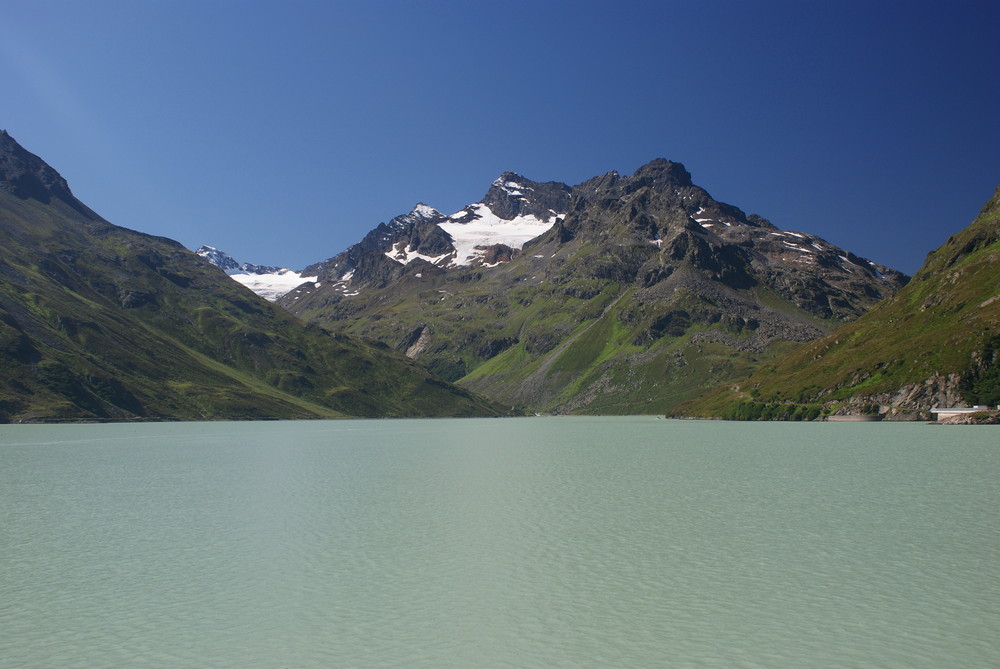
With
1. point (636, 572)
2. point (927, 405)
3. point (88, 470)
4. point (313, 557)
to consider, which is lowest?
point (88, 470)

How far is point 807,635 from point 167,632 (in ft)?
76.7

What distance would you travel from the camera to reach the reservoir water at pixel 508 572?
2338 cm

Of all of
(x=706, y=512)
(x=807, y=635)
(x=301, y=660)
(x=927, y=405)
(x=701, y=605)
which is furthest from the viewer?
(x=927, y=405)

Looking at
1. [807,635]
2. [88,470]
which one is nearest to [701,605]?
[807,635]

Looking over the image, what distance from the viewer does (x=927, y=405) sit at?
17875cm

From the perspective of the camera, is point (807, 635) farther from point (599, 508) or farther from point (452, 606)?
point (599, 508)

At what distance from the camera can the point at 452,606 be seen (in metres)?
28.2

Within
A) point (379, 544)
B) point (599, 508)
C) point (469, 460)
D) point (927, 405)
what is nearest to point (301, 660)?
point (379, 544)

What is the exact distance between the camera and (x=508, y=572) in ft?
111

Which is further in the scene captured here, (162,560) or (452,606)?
(162,560)

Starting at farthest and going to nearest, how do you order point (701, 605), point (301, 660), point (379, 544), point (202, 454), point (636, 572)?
point (202, 454) < point (379, 544) < point (636, 572) < point (701, 605) < point (301, 660)

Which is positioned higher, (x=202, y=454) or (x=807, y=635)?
(x=807, y=635)

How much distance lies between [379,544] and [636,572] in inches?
616

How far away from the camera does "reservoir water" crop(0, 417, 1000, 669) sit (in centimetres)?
2338
